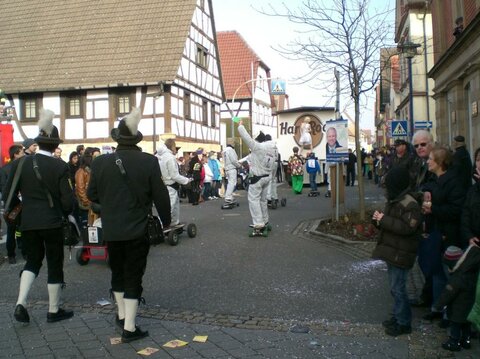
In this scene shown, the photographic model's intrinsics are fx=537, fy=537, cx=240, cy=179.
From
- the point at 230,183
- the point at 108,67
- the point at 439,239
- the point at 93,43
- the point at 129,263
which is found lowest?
the point at 129,263

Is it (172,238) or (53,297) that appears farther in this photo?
(172,238)

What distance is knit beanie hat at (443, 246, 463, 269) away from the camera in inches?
184

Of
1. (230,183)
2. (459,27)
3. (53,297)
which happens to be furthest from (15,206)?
(459,27)

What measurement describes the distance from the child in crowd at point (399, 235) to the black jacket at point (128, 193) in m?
2.02

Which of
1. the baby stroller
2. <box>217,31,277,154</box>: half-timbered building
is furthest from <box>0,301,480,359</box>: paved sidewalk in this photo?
<box>217,31,277,154</box>: half-timbered building

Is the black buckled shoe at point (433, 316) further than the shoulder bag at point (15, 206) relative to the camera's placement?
No

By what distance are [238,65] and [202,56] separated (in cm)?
1742

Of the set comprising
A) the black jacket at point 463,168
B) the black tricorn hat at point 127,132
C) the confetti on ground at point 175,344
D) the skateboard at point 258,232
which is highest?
the black tricorn hat at point 127,132

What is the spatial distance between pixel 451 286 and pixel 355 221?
612 cm

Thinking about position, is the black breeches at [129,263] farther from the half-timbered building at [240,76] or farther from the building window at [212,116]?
the half-timbered building at [240,76]

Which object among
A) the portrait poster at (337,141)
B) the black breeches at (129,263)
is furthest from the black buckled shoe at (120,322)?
the portrait poster at (337,141)

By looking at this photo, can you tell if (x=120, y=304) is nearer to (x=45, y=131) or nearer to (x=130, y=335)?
(x=130, y=335)

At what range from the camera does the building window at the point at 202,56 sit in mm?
31053

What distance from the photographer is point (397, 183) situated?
A: 15.8ft
